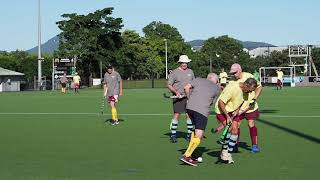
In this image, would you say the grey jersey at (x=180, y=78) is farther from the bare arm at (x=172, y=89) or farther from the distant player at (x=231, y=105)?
the distant player at (x=231, y=105)

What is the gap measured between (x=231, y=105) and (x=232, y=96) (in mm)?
215

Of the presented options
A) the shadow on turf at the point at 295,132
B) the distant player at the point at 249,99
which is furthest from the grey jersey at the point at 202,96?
the shadow on turf at the point at 295,132

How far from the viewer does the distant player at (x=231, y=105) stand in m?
9.67

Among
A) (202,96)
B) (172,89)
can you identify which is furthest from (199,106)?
(172,89)

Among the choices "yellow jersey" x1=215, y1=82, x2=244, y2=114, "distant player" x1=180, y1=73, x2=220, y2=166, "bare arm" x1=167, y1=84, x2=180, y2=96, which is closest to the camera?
"distant player" x1=180, y1=73, x2=220, y2=166

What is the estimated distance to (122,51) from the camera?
91.0m

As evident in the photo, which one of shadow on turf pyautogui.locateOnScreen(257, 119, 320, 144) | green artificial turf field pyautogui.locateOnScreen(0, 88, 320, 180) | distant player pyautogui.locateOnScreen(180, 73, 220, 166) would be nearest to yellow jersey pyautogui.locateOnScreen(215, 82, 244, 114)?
distant player pyautogui.locateOnScreen(180, 73, 220, 166)

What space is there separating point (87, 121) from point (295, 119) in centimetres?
658

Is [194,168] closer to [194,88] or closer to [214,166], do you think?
[214,166]

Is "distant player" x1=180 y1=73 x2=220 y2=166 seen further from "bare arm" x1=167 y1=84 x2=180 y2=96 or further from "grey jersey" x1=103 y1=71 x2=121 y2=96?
"grey jersey" x1=103 y1=71 x2=121 y2=96

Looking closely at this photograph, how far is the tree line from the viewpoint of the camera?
8381 cm

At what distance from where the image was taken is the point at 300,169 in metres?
8.97

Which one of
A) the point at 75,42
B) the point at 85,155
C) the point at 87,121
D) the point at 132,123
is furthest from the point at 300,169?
the point at 75,42

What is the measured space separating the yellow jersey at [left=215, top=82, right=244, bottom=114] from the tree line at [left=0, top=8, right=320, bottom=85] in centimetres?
3455
